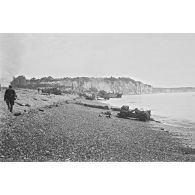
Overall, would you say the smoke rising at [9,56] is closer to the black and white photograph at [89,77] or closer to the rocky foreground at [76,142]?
the black and white photograph at [89,77]

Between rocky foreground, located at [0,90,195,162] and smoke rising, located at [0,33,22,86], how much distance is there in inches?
58.1

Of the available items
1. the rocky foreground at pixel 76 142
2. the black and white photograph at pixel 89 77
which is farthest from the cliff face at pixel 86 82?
the rocky foreground at pixel 76 142

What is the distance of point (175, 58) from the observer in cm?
1475

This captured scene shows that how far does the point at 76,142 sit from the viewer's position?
12531mm

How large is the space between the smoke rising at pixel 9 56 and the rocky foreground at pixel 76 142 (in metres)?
1.47

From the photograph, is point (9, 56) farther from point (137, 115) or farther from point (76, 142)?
point (137, 115)

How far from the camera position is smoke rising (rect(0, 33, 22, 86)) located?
13.6 metres

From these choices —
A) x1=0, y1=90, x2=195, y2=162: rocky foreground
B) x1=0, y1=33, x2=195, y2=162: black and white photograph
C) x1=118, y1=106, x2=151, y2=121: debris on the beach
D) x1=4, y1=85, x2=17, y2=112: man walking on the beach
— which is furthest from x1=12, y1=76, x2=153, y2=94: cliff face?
x1=0, y1=90, x2=195, y2=162: rocky foreground

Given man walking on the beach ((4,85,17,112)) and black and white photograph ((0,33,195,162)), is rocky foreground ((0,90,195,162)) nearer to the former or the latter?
black and white photograph ((0,33,195,162))

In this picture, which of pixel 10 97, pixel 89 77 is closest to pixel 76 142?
pixel 10 97
